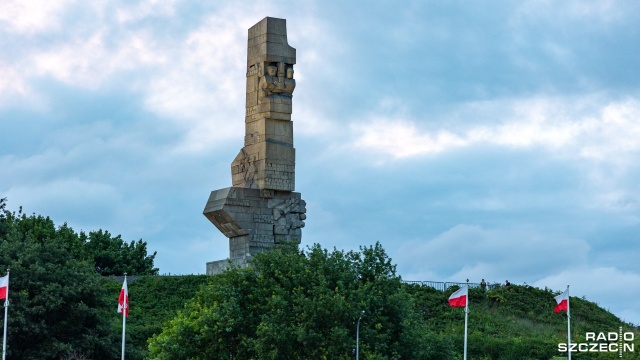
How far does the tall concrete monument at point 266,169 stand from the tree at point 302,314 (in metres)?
8.64

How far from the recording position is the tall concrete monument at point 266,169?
2087 inches

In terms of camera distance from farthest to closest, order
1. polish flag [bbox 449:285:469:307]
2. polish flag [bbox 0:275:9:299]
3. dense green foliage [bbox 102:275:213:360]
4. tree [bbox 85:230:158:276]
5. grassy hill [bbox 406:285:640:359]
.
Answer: tree [bbox 85:230:158:276], dense green foliage [bbox 102:275:213:360], grassy hill [bbox 406:285:640:359], polish flag [bbox 0:275:9:299], polish flag [bbox 449:285:469:307]

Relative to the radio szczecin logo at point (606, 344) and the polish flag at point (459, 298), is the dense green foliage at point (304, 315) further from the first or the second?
the radio szczecin logo at point (606, 344)

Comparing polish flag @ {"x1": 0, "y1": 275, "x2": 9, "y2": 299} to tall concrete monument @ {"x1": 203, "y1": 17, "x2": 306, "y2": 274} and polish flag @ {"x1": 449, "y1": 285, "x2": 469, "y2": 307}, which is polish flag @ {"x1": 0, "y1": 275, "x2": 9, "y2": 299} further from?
polish flag @ {"x1": 449, "y1": 285, "x2": 469, "y2": 307}

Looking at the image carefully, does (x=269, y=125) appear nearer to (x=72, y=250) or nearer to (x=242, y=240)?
(x=242, y=240)

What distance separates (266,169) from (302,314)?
13.2 meters

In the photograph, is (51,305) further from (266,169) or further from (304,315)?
(304,315)

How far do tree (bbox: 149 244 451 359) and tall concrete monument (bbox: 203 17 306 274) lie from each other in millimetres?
8642

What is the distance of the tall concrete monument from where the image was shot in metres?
53.0

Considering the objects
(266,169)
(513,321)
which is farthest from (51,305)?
(513,321)

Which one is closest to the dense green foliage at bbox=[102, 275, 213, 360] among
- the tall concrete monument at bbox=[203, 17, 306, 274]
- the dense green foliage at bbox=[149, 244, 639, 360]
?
the tall concrete monument at bbox=[203, 17, 306, 274]

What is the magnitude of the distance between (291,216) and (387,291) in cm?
1188

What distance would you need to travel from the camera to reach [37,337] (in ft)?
156

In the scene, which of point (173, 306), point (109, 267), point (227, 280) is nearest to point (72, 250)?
point (109, 267)
